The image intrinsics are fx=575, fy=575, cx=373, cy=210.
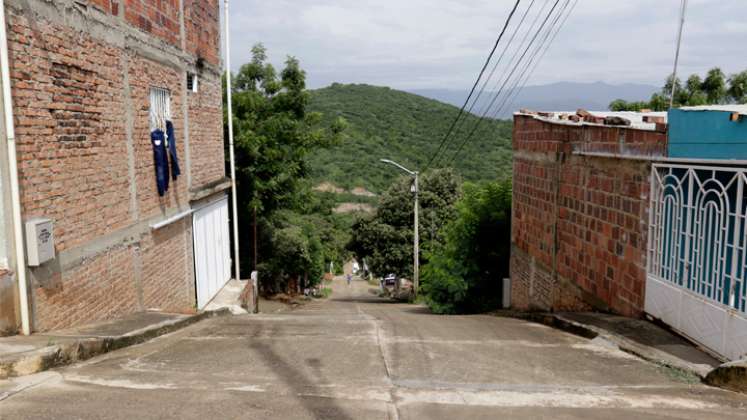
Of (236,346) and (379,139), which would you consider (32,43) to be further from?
(379,139)

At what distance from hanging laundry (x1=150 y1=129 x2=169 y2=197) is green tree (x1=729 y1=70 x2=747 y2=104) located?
21.8 m

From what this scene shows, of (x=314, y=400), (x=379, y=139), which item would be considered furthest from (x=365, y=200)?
(x=314, y=400)

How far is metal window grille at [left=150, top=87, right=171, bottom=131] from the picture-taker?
9695 mm

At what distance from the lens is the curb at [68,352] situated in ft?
15.5

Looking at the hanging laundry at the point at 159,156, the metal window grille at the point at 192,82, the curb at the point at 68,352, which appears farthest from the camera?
the metal window grille at the point at 192,82

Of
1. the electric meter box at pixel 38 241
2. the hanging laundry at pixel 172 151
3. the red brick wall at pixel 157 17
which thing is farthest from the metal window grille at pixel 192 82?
the electric meter box at pixel 38 241

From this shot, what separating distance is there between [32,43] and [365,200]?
46.9 m

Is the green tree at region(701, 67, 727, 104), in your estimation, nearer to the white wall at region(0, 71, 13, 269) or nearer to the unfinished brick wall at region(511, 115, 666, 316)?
the unfinished brick wall at region(511, 115, 666, 316)

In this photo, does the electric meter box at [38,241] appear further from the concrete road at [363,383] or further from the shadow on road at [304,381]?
the shadow on road at [304,381]

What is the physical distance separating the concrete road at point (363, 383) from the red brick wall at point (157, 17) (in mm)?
4915

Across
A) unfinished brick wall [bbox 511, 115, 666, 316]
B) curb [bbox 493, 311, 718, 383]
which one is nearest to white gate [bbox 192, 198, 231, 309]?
unfinished brick wall [bbox 511, 115, 666, 316]

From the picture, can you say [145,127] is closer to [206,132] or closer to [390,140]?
[206,132]

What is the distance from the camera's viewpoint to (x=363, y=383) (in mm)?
5156

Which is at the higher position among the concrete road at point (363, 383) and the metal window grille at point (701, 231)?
the metal window grille at point (701, 231)
